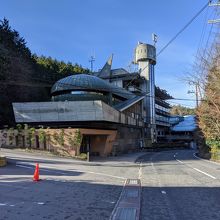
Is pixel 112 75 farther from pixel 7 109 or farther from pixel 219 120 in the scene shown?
pixel 219 120

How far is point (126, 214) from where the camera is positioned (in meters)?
9.55

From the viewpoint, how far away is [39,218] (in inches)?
343

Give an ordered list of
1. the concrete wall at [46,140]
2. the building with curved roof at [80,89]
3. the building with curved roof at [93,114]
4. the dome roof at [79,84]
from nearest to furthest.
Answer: the concrete wall at [46,140]
the building with curved roof at [93,114]
the building with curved roof at [80,89]
the dome roof at [79,84]

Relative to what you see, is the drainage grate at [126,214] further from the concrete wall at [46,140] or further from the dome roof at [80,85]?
the dome roof at [80,85]

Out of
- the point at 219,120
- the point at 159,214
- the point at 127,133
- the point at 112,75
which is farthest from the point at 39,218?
the point at 112,75

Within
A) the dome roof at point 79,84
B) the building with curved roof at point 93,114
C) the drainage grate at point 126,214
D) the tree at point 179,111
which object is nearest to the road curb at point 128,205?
the drainage grate at point 126,214

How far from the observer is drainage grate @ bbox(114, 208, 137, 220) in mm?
9031

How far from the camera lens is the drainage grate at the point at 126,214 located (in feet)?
29.6

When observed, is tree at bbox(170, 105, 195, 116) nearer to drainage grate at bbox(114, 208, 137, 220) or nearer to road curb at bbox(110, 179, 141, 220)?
road curb at bbox(110, 179, 141, 220)

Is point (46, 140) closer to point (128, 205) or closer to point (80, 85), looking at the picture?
point (80, 85)

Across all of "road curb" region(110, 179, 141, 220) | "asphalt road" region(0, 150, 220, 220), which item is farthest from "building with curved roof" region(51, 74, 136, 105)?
"road curb" region(110, 179, 141, 220)

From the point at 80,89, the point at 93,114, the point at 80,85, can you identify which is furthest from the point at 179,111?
the point at 93,114

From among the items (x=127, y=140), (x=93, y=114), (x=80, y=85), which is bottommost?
(x=127, y=140)

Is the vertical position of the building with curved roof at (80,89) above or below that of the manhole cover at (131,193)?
above
